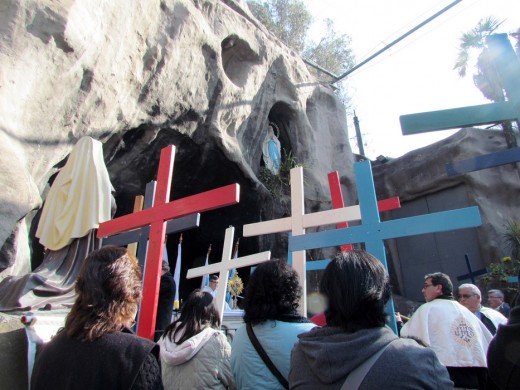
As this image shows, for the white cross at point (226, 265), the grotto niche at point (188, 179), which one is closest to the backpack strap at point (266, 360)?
the white cross at point (226, 265)

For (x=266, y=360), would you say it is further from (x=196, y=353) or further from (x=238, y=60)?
(x=238, y=60)

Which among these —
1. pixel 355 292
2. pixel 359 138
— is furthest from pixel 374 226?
pixel 359 138

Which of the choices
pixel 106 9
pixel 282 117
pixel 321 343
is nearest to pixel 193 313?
pixel 321 343

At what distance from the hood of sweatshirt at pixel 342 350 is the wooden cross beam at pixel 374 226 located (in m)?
1.28

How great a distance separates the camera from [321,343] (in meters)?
1.35

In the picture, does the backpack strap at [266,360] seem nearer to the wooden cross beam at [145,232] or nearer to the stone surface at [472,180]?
the wooden cross beam at [145,232]

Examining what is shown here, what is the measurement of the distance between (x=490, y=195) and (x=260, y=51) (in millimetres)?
6829

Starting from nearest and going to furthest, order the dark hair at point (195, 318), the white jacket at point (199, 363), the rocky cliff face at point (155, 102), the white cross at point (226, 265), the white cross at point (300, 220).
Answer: the white jacket at point (199, 363) < the dark hair at point (195, 318) < the white cross at point (300, 220) < the white cross at point (226, 265) < the rocky cliff face at point (155, 102)

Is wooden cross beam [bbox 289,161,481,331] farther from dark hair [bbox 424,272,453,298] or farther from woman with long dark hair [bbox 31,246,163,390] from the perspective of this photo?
woman with long dark hair [bbox 31,246,163,390]

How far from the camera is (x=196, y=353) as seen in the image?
2.19 m

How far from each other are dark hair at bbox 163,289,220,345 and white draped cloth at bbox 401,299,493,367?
108 centimetres

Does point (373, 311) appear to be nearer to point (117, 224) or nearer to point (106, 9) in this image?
point (117, 224)

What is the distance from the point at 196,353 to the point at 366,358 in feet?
3.78

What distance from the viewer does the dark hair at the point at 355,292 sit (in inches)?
53.6
